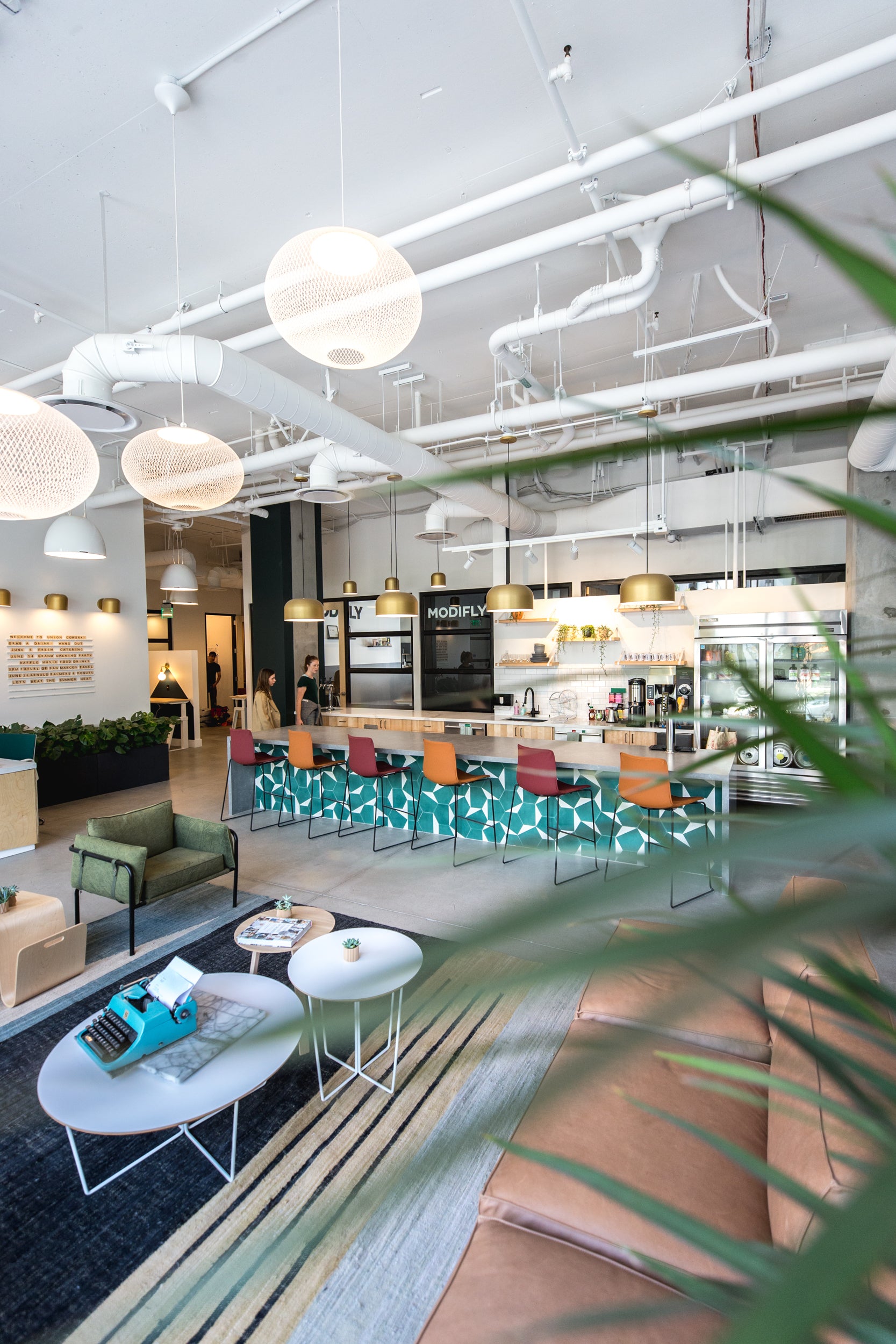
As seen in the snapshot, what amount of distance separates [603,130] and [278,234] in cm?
199

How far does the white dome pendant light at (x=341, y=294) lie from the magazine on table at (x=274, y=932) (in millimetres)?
2437

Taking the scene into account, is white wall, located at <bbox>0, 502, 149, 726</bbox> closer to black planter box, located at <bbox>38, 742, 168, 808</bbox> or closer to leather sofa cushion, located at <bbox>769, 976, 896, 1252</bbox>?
black planter box, located at <bbox>38, 742, 168, 808</bbox>

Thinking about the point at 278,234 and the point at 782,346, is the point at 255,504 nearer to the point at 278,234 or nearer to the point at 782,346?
the point at 278,234

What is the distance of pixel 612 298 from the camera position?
3955 mm

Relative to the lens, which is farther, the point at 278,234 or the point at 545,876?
the point at 545,876

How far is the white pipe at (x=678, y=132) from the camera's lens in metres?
2.53

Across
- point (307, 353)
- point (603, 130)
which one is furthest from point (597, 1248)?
point (603, 130)

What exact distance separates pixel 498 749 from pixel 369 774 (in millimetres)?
1091

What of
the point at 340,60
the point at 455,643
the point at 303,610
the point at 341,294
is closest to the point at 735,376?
the point at 340,60

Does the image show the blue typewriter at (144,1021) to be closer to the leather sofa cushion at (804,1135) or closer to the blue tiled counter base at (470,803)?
the leather sofa cushion at (804,1135)

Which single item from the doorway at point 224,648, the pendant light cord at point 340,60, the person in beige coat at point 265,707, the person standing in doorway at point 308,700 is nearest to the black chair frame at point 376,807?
the person in beige coat at point 265,707

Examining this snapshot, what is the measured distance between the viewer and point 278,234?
4.12 m

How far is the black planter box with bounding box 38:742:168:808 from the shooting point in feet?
24.3

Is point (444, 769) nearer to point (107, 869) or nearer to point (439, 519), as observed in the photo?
point (107, 869)
